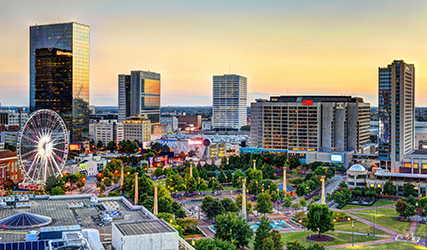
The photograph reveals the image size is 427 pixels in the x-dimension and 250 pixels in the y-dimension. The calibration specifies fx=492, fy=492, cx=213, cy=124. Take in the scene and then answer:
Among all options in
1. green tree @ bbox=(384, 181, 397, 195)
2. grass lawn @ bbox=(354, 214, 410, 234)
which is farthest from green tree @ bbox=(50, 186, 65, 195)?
green tree @ bbox=(384, 181, 397, 195)

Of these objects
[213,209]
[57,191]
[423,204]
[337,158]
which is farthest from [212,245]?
[337,158]

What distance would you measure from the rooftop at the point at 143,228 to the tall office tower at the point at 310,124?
117 m

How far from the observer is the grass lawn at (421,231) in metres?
71.5

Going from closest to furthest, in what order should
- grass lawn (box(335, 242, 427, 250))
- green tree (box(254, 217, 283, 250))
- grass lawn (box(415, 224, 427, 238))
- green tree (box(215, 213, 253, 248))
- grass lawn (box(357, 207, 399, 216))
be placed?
green tree (box(254, 217, 283, 250)) < green tree (box(215, 213, 253, 248)) < grass lawn (box(335, 242, 427, 250)) < grass lawn (box(415, 224, 427, 238)) < grass lawn (box(357, 207, 399, 216))

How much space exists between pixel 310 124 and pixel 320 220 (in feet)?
301

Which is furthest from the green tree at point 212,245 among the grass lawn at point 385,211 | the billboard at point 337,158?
the billboard at point 337,158

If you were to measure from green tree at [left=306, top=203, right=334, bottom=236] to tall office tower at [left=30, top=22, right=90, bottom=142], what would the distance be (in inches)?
5153

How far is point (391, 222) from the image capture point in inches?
3150

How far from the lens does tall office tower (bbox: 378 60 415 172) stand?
4806 inches

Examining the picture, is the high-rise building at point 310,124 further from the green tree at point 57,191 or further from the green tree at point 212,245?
the green tree at point 212,245

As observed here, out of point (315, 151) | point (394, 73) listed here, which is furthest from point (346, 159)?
point (394, 73)

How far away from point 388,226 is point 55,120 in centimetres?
6248

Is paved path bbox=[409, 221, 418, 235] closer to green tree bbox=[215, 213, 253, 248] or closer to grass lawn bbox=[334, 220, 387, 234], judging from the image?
grass lawn bbox=[334, 220, 387, 234]

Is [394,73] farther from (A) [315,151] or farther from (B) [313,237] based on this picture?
(B) [313,237]
